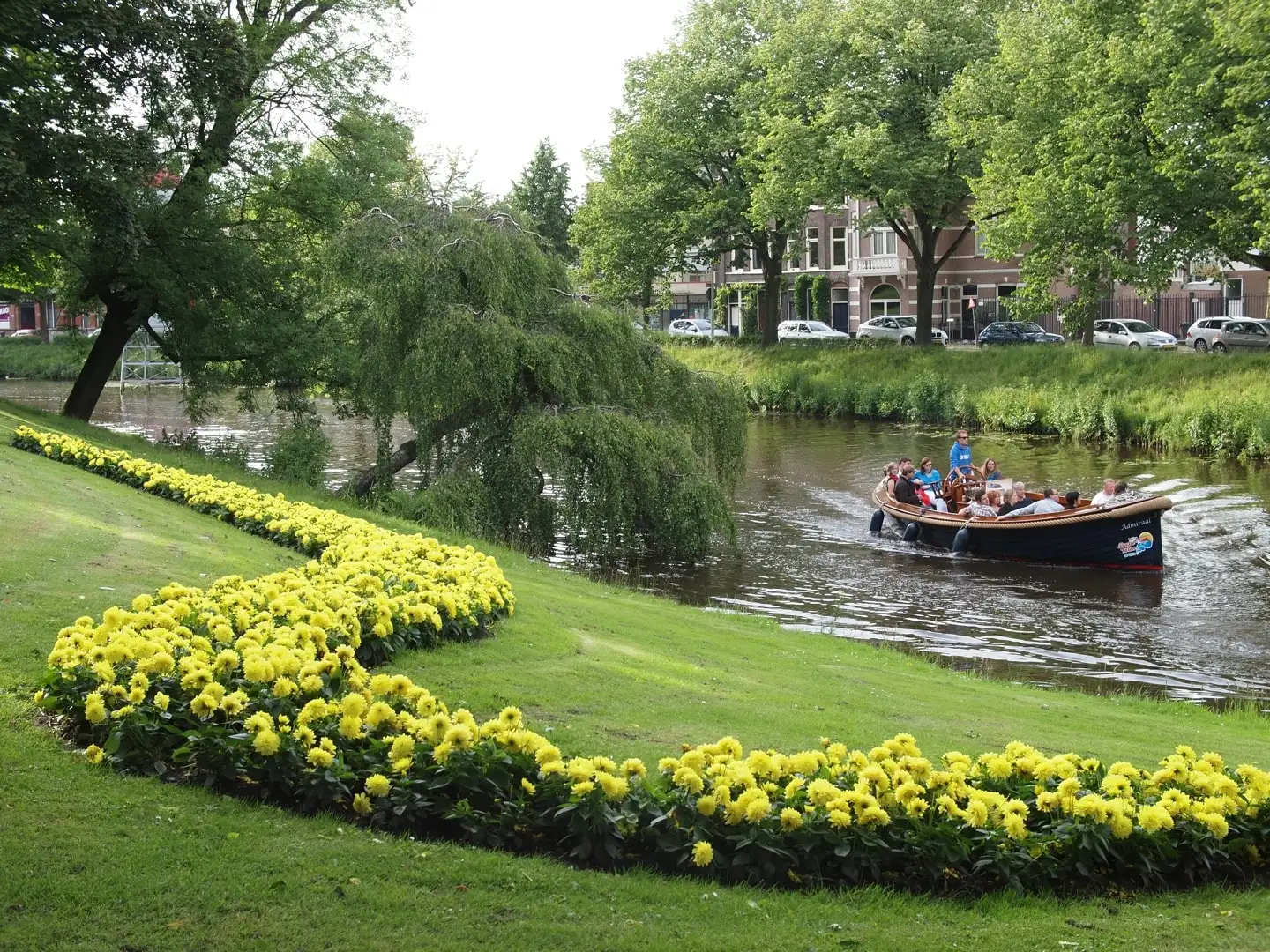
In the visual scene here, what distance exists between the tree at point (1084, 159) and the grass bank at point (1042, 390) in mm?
2425

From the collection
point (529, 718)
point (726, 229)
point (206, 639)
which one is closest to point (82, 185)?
point (206, 639)

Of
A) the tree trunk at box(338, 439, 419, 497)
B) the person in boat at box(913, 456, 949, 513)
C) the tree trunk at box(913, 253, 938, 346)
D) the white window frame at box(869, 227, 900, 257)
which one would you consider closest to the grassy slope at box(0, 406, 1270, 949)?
the tree trunk at box(338, 439, 419, 497)

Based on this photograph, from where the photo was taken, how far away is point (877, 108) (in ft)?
178

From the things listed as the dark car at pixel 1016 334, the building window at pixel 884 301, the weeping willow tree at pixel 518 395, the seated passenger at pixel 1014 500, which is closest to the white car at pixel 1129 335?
the dark car at pixel 1016 334

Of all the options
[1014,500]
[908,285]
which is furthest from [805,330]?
[1014,500]

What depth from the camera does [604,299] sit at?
27047 millimetres

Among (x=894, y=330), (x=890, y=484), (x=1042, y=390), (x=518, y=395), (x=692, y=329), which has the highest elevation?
(x=692, y=329)

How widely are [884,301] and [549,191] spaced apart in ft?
80.7

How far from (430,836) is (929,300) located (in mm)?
54012

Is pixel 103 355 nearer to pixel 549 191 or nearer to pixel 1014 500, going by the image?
pixel 1014 500

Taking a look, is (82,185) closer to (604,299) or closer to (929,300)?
(604,299)

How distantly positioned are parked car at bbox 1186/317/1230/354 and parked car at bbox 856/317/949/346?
39.8 feet

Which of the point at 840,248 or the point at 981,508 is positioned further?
the point at 840,248

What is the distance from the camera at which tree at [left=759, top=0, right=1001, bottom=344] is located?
52.6 metres
